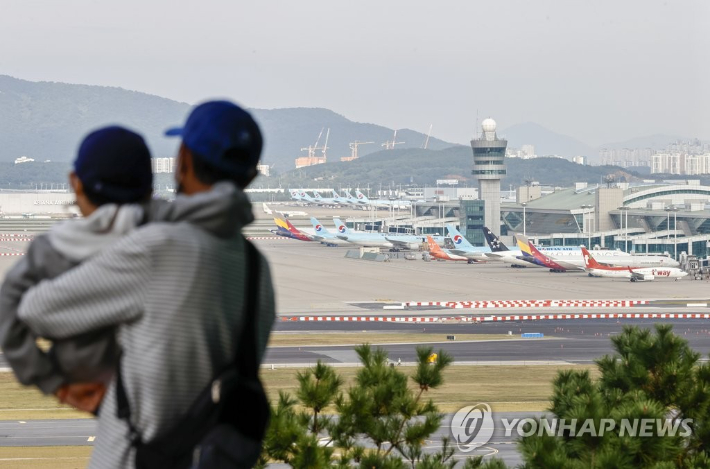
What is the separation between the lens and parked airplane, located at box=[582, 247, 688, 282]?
348 feet

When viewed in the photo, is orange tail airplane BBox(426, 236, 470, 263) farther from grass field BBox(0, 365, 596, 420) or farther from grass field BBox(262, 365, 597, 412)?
grass field BBox(262, 365, 597, 412)

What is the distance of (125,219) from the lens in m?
4.09

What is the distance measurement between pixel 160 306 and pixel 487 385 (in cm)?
4424

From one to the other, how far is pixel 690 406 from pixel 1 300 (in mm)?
15379

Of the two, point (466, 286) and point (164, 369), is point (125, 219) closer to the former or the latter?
point (164, 369)

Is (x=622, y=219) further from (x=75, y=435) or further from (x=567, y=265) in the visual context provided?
(x=75, y=435)

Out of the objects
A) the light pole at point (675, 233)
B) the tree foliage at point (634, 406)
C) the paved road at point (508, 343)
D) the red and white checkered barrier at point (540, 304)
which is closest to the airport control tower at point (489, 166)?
the light pole at point (675, 233)

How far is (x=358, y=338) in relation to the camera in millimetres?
63750

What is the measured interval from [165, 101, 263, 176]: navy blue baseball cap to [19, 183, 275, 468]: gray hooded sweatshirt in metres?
0.32

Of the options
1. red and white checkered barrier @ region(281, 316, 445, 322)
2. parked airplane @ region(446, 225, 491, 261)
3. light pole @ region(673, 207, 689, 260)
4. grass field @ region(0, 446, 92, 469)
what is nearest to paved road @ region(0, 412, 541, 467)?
grass field @ region(0, 446, 92, 469)

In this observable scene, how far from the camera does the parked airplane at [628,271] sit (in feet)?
348

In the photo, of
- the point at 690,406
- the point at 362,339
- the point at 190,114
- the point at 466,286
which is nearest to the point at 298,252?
the point at 466,286

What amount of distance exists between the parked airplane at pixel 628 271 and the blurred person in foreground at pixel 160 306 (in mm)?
105717

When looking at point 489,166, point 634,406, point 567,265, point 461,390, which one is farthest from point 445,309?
point 489,166
